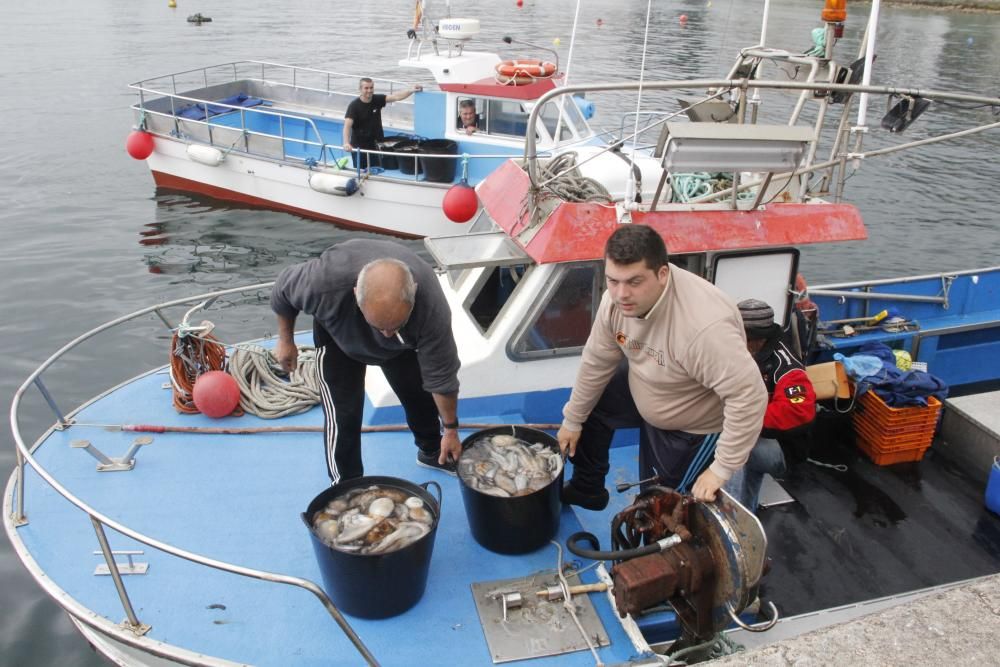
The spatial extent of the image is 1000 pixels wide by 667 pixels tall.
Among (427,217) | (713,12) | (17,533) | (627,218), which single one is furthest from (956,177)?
(713,12)

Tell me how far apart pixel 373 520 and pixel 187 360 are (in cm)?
211

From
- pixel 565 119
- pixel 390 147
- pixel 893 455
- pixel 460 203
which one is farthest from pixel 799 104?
pixel 390 147

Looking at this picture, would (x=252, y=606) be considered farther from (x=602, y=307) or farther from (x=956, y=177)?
(x=956, y=177)

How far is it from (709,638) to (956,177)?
17.6 meters

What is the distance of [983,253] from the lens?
1362 centimetres

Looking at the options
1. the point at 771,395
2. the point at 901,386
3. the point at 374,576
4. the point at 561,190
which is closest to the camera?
the point at 374,576

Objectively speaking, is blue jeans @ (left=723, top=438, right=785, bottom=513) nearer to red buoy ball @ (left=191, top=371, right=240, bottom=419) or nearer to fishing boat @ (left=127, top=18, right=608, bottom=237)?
red buoy ball @ (left=191, top=371, right=240, bottom=419)

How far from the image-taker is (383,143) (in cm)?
1316

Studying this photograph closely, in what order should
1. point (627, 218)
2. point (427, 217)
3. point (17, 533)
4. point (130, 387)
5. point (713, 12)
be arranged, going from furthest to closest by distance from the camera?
point (713, 12) < point (427, 217) < point (130, 387) < point (627, 218) < point (17, 533)

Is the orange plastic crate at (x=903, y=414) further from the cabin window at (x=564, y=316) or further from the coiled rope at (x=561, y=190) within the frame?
the coiled rope at (x=561, y=190)

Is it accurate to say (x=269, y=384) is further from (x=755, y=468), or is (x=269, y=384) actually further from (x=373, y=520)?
(x=755, y=468)

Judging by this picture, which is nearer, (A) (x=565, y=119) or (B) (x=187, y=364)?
(B) (x=187, y=364)

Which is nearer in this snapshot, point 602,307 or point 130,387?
point 602,307

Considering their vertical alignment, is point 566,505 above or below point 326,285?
below
